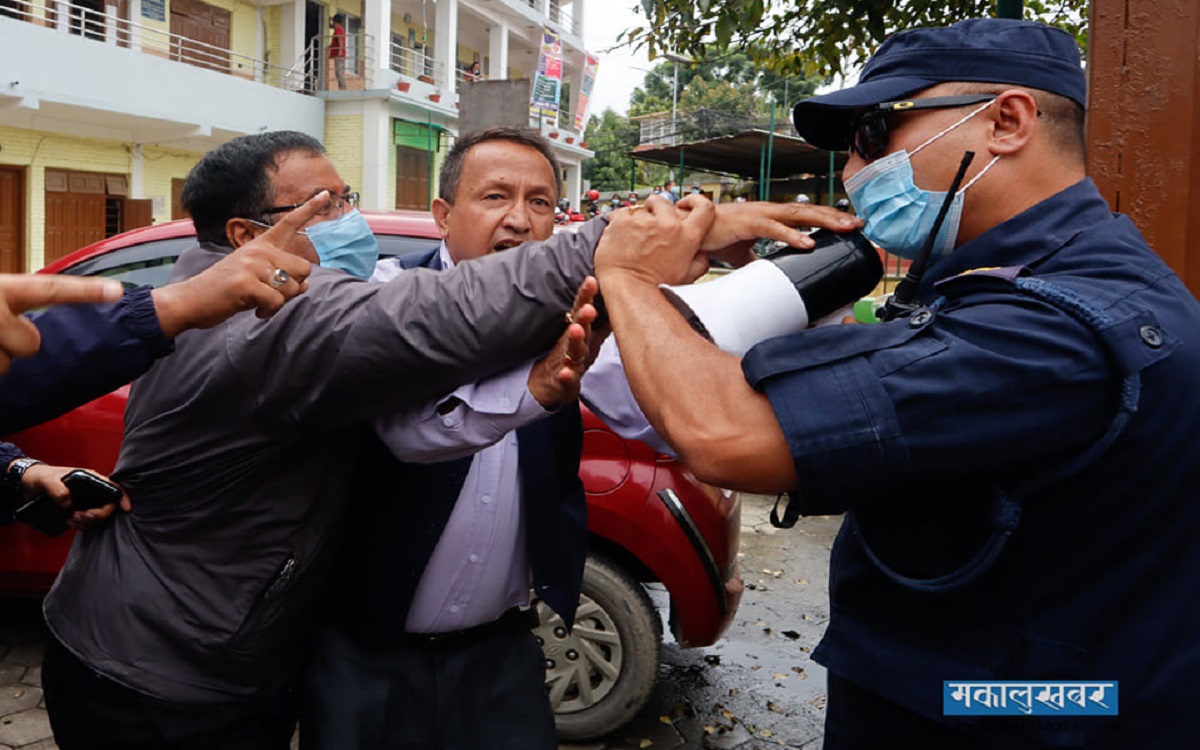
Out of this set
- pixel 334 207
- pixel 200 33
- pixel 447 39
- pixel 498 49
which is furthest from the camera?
pixel 498 49

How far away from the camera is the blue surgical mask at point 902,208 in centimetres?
150

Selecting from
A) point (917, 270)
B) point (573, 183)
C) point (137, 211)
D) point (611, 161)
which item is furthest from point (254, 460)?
point (611, 161)

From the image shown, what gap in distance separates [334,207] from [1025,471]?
1.51 m

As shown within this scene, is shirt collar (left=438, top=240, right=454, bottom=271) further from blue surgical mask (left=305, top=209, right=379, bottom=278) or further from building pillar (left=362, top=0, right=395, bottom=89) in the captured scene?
building pillar (left=362, top=0, right=395, bottom=89)

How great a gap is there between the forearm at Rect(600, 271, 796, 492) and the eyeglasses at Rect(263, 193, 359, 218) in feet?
2.82

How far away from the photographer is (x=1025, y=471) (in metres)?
1.25

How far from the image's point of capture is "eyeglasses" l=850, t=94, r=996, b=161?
145cm

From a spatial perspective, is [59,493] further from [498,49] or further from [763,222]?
[498,49]

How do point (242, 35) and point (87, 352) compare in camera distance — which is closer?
point (87, 352)

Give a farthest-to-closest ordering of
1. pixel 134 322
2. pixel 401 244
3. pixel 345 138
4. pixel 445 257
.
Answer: pixel 345 138
pixel 401 244
pixel 445 257
pixel 134 322

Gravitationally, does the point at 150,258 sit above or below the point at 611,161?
below

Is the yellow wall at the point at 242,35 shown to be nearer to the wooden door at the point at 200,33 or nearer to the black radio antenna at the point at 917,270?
the wooden door at the point at 200,33

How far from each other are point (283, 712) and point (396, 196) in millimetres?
20040

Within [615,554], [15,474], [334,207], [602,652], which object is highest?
[334,207]
